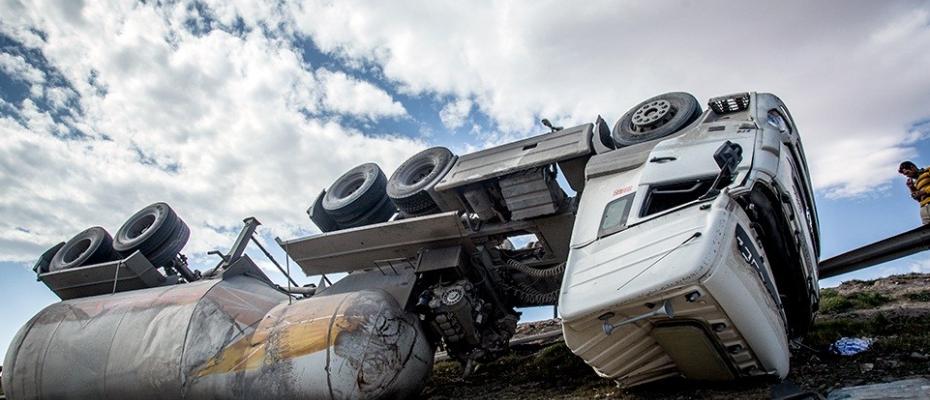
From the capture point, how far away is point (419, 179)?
8148 mm

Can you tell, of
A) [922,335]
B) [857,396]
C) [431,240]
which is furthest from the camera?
[431,240]

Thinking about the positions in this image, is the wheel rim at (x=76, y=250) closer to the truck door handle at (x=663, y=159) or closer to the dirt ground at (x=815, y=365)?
the dirt ground at (x=815, y=365)

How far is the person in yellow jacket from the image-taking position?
689cm

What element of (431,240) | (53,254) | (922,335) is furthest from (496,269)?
(53,254)

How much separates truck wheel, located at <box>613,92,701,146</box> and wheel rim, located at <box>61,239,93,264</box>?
30.6 feet

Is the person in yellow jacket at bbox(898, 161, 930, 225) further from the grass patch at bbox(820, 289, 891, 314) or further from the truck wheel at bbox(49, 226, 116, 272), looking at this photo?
the truck wheel at bbox(49, 226, 116, 272)

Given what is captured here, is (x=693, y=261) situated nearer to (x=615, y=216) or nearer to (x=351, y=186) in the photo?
(x=615, y=216)

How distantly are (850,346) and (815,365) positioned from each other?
0.49 m

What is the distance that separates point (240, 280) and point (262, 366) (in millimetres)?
2165

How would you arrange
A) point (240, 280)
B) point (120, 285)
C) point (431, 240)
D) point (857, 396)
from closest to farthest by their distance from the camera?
1. point (857, 396)
2. point (431, 240)
3. point (240, 280)
4. point (120, 285)

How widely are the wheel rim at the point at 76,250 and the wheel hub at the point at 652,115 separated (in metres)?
9.47

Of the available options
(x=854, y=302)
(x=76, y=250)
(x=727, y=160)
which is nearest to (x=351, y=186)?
(x=76, y=250)

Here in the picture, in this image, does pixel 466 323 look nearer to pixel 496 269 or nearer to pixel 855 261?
pixel 496 269

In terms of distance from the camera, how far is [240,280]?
24.9 feet
